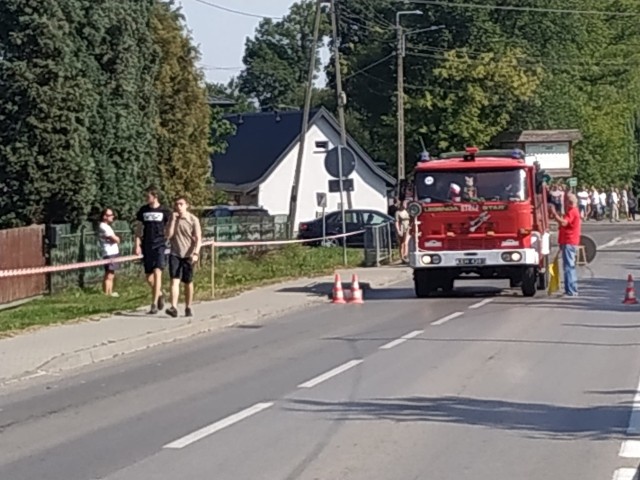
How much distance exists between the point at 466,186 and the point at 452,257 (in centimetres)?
129

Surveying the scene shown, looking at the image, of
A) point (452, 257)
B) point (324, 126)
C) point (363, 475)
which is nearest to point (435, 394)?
point (363, 475)

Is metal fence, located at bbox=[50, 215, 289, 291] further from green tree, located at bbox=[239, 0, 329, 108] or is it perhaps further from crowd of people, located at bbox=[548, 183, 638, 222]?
green tree, located at bbox=[239, 0, 329, 108]

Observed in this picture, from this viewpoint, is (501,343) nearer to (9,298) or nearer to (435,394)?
(435,394)

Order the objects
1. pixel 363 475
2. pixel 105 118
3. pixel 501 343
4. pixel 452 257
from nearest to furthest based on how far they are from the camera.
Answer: pixel 363 475
pixel 501 343
pixel 452 257
pixel 105 118

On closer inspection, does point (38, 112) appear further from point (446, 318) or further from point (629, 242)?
point (629, 242)

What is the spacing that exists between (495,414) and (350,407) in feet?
4.29

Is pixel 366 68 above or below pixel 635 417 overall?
above

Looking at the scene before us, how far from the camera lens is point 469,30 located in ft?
234

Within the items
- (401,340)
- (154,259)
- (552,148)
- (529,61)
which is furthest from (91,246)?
(529,61)

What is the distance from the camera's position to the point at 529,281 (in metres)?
24.7

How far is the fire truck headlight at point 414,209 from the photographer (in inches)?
965

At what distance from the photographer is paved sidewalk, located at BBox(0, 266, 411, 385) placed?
15.7 m

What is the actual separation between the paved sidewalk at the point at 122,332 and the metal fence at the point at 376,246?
832cm

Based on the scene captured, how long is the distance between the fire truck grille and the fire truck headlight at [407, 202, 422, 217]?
0.74 metres
